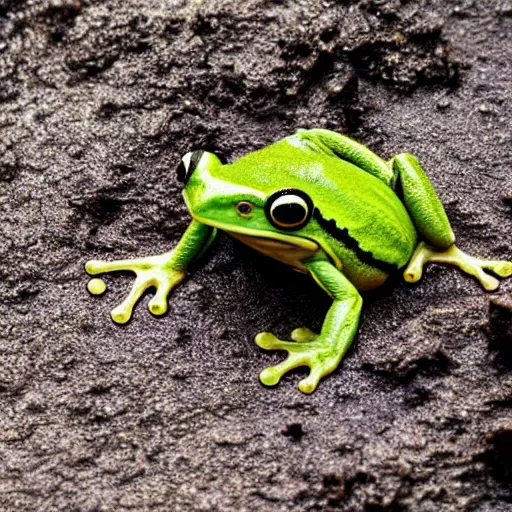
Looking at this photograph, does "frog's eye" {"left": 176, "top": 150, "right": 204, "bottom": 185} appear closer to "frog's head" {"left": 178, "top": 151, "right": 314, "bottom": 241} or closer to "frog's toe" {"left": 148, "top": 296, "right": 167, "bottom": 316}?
"frog's head" {"left": 178, "top": 151, "right": 314, "bottom": 241}

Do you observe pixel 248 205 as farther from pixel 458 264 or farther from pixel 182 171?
pixel 458 264

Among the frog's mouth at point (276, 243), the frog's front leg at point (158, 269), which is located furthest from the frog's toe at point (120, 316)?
the frog's mouth at point (276, 243)

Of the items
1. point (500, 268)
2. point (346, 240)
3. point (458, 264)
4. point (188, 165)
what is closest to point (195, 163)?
point (188, 165)

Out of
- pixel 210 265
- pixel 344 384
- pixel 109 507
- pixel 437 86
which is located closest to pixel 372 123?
pixel 437 86

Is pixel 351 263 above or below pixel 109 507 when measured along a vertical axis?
above

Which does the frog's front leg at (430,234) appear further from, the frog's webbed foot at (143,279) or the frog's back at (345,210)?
the frog's webbed foot at (143,279)

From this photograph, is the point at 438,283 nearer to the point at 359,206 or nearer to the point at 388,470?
the point at 359,206
